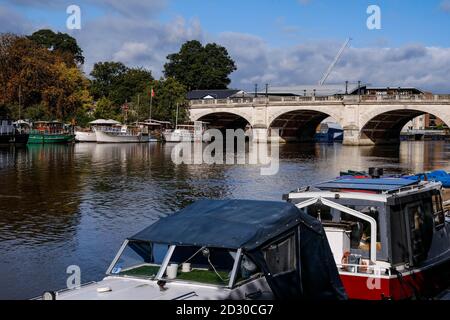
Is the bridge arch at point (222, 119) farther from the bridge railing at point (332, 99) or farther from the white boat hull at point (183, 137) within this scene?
the white boat hull at point (183, 137)

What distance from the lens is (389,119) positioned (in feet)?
338

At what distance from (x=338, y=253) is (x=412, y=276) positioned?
70.3 inches

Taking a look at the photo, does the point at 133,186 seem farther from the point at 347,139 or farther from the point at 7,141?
the point at 347,139

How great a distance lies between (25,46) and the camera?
9494 cm

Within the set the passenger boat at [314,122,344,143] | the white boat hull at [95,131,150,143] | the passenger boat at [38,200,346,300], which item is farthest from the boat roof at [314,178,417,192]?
the passenger boat at [314,122,344,143]

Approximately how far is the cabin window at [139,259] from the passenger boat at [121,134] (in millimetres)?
86400

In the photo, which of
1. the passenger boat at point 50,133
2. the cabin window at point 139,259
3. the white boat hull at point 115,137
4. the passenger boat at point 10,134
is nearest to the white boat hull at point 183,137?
the white boat hull at point 115,137

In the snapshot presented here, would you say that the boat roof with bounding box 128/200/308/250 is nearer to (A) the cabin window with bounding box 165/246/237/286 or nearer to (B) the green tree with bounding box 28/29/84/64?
(A) the cabin window with bounding box 165/246/237/286

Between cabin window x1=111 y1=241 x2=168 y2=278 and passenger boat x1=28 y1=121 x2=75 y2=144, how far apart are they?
79622mm

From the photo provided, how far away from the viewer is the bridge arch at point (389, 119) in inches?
3585

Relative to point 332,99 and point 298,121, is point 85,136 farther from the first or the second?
point 298,121

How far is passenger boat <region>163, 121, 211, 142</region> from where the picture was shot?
104 meters

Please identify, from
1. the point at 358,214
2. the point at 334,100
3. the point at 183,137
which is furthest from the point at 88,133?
the point at 358,214
